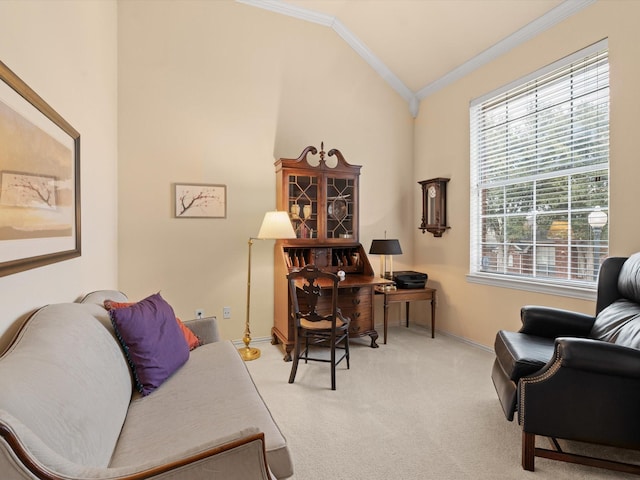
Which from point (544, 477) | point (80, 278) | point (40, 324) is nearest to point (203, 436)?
point (40, 324)

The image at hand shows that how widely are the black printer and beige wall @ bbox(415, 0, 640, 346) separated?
0.29 metres

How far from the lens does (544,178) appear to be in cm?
312

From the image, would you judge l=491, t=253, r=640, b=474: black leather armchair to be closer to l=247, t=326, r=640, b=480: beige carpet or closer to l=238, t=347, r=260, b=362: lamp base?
l=247, t=326, r=640, b=480: beige carpet

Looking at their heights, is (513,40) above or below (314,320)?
above

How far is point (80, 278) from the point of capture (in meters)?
2.15

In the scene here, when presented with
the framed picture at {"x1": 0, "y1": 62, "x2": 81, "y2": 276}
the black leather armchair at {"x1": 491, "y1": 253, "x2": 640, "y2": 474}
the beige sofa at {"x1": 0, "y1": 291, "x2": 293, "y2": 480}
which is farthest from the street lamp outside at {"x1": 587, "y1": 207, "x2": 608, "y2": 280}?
the framed picture at {"x1": 0, "y1": 62, "x2": 81, "y2": 276}

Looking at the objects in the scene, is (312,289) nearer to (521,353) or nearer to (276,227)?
(276,227)

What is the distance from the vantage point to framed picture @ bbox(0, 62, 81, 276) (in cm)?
126

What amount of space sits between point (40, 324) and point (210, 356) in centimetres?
97

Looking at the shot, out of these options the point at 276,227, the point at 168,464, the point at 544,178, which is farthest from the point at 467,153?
the point at 168,464

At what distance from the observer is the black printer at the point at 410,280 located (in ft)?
13.3

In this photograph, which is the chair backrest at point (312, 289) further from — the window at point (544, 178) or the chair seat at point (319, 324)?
the window at point (544, 178)

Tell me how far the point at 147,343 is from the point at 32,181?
0.89m

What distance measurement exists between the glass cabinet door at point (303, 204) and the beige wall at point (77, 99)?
1722 mm
